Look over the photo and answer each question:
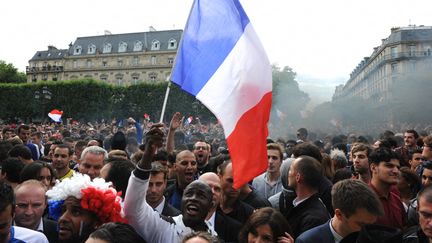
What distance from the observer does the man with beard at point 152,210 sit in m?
2.84

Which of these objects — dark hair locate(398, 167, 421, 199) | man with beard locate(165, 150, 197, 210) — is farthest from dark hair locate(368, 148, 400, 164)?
man with beard locate(165, 150, 197, 210)

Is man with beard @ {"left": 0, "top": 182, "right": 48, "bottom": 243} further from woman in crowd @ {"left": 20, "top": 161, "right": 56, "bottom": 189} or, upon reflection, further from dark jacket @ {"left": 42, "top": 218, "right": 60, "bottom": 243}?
woman in crowd @ {"left": 20, "top": 161, "right": 56, "bottom": 189}

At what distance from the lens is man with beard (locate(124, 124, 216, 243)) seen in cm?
284

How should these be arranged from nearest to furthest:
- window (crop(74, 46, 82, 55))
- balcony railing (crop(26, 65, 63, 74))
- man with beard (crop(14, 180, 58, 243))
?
man with beard (crop(14, 180, 58, 243))
balcony railing (crop(26, 65, 63, 74))
window (crop(74, 46, 82, 55))

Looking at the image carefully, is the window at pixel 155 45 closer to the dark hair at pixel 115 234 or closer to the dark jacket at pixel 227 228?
the dark jacket at pixel 227 228

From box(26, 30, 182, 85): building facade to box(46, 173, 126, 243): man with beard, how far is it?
74508 mm

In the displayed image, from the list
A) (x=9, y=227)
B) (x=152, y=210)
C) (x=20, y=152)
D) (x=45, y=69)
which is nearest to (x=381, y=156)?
(x=152, y=210)

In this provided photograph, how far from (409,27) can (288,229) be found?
36.5 m

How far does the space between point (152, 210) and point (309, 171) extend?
5.07 ft

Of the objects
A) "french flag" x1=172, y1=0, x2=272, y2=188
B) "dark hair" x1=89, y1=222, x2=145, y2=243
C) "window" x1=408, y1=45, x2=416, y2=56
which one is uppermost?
"window" x1=408, y1=45, x2=416, y2=56

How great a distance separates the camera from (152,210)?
304 cm

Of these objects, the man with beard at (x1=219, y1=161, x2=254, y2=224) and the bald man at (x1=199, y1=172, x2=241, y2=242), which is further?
the man with beard at (x1=219, y1=161, x2=254, y2=224)

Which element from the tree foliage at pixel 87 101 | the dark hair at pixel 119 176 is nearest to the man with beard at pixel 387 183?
the dark hair at pixel 119 176

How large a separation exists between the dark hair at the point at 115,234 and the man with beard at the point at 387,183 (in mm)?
2542
